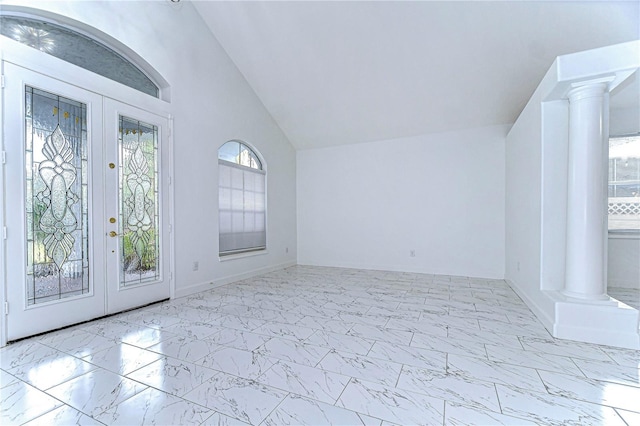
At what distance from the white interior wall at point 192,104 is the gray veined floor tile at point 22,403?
2139 mm

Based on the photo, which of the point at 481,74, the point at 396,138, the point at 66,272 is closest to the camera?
the point at 66,272

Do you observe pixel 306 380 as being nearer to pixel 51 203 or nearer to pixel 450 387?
pixel 450 387

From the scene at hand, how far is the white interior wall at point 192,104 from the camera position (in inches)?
138

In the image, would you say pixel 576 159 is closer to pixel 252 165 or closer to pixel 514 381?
pixel 514 381

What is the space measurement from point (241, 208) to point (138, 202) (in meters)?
1.93

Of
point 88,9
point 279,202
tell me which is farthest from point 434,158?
point 88,9

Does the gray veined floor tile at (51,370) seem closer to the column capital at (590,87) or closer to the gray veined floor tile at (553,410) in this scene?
the gray veined floor tile at (553,410)

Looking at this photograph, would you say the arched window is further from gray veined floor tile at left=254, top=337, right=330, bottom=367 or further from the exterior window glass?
the exterior window glass

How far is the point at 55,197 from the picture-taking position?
2.84 meters

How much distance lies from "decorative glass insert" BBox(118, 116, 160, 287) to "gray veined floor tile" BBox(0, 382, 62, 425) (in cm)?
161

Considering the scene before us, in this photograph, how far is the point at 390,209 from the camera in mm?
Answer: 6051

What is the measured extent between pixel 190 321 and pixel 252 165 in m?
3.31

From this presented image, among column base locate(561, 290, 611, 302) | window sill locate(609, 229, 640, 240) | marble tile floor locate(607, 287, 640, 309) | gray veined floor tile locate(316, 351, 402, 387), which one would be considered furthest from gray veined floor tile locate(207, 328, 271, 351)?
window sill locate(609, 229, 640, 240)

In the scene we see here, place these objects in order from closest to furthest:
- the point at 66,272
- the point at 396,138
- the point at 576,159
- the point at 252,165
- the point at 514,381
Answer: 1. the point at 514,381
2. the point at 576,159
3. the point at 66,272
4. the point at 252,165
5. the point at 396,138
